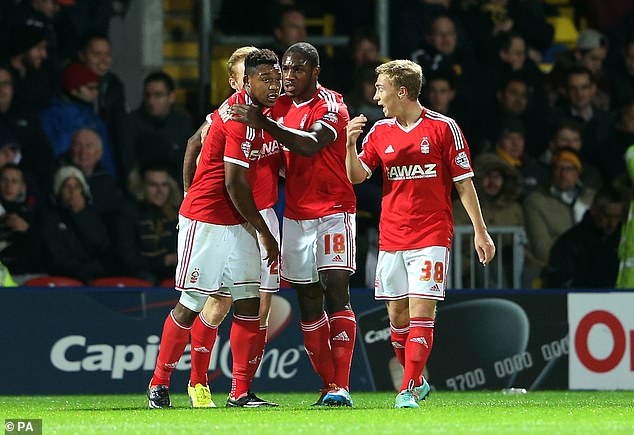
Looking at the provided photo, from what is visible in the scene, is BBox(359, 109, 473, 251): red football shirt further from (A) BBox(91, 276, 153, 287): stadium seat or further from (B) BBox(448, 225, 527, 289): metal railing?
(A) BBox(91, 276, 153, 287): stadium seat

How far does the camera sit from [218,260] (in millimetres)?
8320

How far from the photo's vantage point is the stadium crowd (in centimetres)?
A: 1232

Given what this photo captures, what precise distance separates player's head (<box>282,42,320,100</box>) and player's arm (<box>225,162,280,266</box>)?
2.46 ft

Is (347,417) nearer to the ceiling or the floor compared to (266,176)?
nearer to the floor

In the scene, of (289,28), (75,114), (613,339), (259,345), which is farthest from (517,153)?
(259,345)

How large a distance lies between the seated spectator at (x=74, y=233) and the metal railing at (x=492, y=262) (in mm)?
2949

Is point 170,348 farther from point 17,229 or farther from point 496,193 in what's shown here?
point 496,193

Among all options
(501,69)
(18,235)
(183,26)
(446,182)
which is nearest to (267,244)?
(446,182)

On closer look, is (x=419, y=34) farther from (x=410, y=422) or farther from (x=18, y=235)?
(x=410, y=422)

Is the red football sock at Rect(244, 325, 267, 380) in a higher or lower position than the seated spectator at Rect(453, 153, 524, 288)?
lower

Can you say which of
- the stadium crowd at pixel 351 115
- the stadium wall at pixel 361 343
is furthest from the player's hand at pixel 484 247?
the stadium crowd at pixel 351 115

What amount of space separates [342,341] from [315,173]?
→ 1020mm

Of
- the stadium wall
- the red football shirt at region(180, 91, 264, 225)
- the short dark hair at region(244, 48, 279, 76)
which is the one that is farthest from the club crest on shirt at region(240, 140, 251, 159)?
the stadium wall

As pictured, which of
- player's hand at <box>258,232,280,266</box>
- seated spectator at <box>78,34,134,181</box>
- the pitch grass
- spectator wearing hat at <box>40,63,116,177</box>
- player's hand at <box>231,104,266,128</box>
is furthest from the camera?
seated spectator at <box>78,34,134,181</box>
